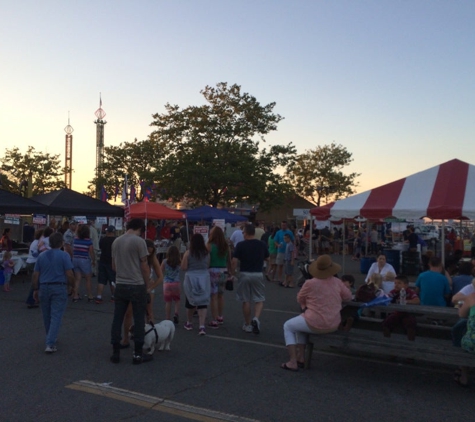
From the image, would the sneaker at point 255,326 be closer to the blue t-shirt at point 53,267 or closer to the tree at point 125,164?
the blue t-shirt at point 53,267

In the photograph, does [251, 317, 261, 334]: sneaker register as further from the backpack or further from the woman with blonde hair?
the backpack

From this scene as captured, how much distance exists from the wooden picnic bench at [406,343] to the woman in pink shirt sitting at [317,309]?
0.12 meters

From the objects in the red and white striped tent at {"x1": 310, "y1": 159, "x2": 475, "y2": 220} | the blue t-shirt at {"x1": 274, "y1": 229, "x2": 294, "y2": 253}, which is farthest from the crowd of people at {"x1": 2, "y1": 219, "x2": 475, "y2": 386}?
the blue t-shirt at {"x1": 274, "y1": 229, "x2": 294, "y2": 253}

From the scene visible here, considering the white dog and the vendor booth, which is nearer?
the white dog

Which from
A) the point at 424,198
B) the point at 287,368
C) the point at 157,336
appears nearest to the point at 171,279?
the point at 157,336

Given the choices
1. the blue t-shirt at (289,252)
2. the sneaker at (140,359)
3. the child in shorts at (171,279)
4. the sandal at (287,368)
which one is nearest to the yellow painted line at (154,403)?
the sneaker at (140,359)

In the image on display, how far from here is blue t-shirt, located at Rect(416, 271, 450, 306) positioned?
7.25m

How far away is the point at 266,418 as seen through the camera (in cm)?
459

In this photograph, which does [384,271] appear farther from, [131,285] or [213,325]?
[131,285]

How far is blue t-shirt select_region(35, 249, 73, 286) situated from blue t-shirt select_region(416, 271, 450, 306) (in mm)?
4994

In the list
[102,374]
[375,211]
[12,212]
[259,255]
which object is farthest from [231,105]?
[102,374]

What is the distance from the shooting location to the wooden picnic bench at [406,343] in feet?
17.6

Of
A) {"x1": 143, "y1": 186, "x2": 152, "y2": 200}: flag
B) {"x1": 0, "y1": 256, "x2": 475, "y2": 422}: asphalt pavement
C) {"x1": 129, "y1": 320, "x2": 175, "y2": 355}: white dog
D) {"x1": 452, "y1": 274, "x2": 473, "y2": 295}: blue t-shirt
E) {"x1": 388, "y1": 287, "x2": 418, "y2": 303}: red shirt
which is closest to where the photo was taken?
{"x1": 0, "y1": 256, "x2": 475, "y2": 422}: asphalt pavement

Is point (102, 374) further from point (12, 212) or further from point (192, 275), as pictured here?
point (12, 212)
